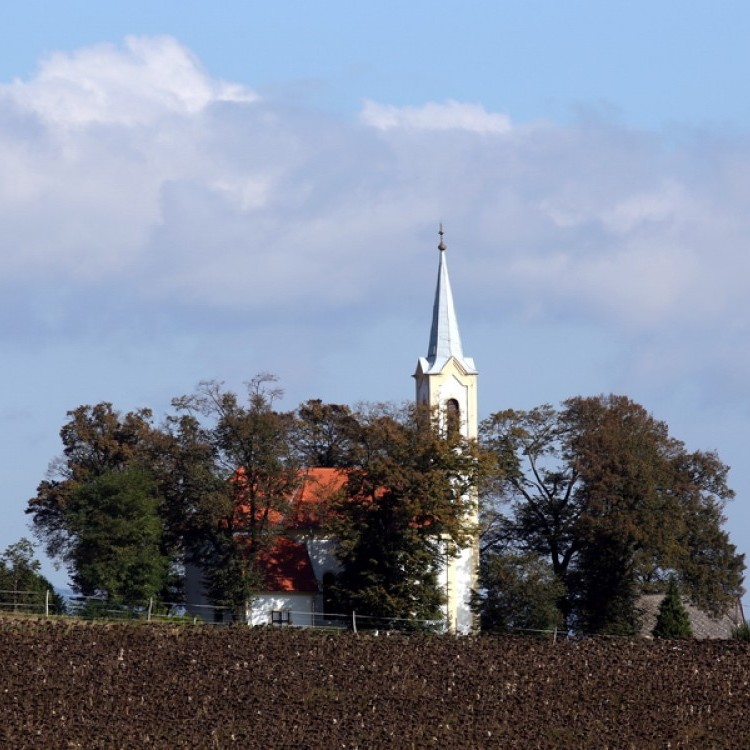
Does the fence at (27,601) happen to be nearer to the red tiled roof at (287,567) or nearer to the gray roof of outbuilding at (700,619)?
the red tiled roof at (287,567)

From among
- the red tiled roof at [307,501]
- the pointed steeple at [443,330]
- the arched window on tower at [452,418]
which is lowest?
the red tiled roof at [307,501]

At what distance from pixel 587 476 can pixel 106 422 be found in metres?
21.7

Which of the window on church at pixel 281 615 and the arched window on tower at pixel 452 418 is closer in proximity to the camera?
the window on church at pixel 281 615

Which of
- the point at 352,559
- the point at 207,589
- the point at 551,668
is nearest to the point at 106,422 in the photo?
the point at 207,589

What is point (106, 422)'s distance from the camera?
7788cm

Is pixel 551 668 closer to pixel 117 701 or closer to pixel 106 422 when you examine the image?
pixel 117 701

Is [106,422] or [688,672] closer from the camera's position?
[688,672]

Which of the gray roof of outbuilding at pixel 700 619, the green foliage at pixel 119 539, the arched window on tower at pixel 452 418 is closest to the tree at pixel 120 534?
the green foliage at pixel 119 539

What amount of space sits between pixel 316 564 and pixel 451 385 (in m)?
11.0

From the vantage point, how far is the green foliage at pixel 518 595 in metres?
66.7

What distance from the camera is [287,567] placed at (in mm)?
71438

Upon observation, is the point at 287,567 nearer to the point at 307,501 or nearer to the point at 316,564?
the point at 316,564

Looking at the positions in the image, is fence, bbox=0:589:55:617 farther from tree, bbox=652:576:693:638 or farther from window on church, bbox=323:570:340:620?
tree, bbox=652:576:693:638

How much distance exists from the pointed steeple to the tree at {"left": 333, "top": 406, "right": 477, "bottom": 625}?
31.1ft
